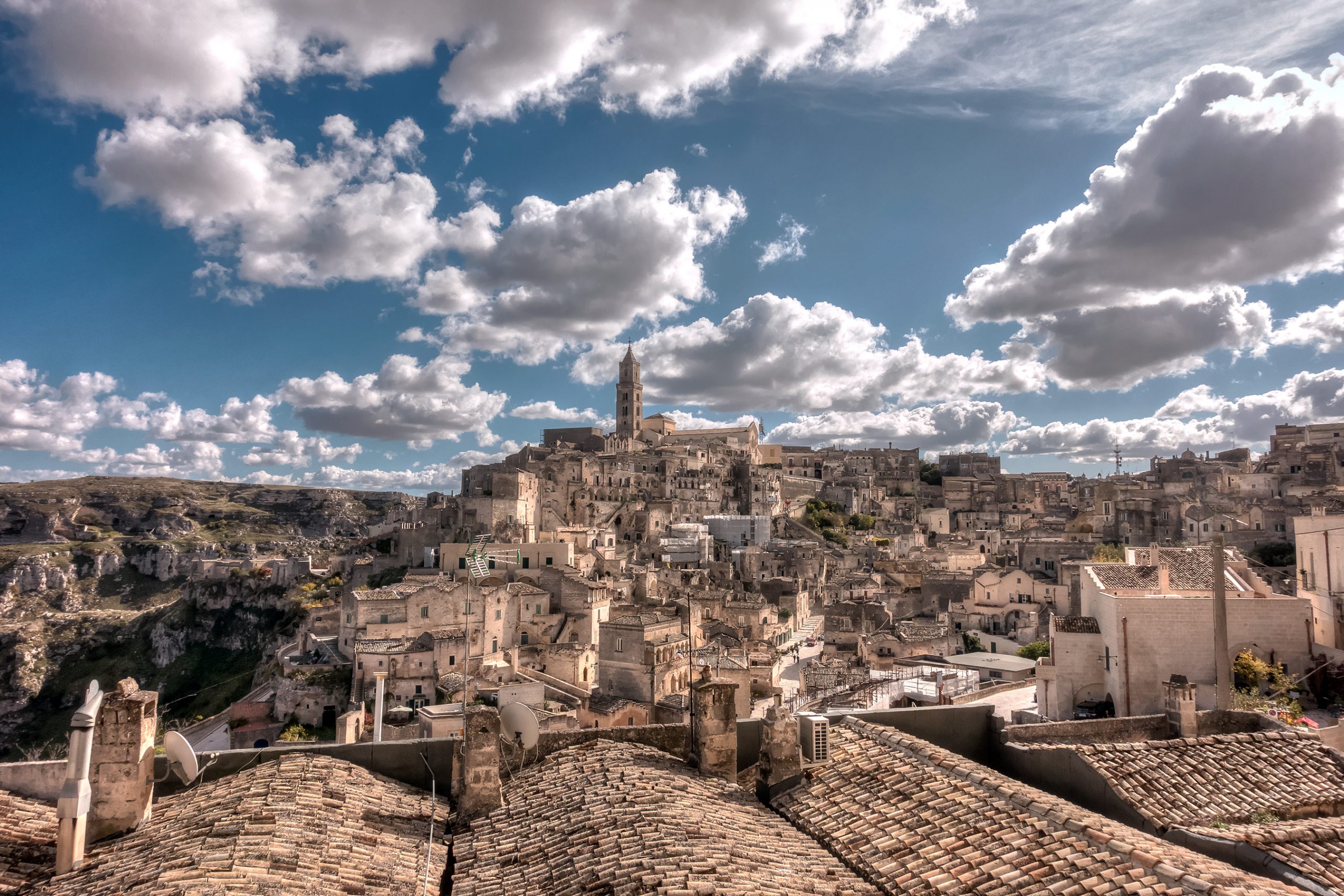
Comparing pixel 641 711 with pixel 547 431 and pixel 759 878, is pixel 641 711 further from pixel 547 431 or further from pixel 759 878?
pixel 547 431

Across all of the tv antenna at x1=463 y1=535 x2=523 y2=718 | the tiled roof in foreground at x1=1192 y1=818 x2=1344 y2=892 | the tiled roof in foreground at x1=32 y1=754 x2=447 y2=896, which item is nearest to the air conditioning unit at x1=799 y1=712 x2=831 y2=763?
the tiled roof in foreground at x1=1192 y1=818 x2=1344 y2=892

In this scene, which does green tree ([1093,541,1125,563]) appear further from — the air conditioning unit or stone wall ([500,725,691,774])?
stone wall ([500,725,691,774])

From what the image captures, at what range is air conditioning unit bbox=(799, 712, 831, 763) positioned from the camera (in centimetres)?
1208

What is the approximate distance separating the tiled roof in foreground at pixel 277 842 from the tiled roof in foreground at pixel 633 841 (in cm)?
83

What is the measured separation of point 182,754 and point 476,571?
9301 mm

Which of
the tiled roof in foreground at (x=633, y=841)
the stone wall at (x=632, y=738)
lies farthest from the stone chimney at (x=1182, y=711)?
the stone wall at (x=632, y=738)

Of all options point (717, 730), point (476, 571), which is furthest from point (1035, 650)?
point (717, 730)

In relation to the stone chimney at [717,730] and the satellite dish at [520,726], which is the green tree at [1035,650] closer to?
the stone chimney at [717,730]

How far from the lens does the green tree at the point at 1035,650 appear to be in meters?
33.2

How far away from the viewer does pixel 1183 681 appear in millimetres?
14438

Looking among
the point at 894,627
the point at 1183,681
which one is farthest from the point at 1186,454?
the point at 1183,681

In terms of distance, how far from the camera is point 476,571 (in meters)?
19.9

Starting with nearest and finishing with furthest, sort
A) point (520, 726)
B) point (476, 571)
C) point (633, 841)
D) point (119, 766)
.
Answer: point (633, 841), point (119, 766), point (520, 726), point (476, 571)

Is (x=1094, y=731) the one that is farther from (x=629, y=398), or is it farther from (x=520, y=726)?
(x=629, y=398)
